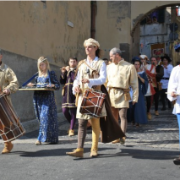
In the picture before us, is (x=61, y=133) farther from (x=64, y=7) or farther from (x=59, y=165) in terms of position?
(x=64, y=7)

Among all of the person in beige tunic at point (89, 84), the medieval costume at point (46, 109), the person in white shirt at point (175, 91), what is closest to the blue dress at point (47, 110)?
the medieval costume at point (46, 109)

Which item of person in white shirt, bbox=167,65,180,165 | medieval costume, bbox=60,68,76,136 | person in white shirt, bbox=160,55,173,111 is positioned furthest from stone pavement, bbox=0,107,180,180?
person in white shirt, bbox=160,55,173,111

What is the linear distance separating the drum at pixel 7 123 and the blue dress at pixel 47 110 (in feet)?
4.38

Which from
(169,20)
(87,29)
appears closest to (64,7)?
(87,29)

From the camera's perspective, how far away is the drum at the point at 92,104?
5.61m

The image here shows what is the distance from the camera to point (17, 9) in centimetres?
972

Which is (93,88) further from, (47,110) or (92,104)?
(47,110)

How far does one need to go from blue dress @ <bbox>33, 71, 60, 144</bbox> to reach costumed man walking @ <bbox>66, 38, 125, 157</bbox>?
5.02 feet

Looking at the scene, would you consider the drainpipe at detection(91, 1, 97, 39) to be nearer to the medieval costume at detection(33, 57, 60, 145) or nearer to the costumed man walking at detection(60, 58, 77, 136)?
the costumed man walking at detection(60, 58, 77, 136)

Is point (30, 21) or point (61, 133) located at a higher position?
point (30, 21)

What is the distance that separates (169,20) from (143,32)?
402cm

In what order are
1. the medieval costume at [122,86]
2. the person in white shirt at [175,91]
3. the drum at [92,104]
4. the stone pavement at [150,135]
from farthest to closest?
the stone pavement at [150,135] → the medieval costume at [122,86] → the drum at [92,104] → the person in white shirt at [175,91]

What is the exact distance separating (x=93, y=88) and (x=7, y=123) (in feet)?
4.67

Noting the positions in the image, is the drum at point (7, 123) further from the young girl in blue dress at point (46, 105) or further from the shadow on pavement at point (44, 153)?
the young girl in blue dress at point (46, 105)
